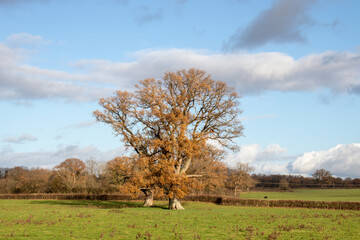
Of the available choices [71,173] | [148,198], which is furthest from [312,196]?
[71,173]

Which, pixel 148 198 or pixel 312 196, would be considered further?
pixel 312 196

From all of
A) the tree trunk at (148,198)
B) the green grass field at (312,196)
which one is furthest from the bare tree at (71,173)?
the green grass field at (312,196)

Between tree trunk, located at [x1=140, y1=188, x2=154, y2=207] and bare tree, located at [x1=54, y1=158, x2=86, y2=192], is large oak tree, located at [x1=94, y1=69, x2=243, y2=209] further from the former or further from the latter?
bare tree, located at [x1=54, y1=158, x2=86, y2=192]

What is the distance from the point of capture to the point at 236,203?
54.0 metres

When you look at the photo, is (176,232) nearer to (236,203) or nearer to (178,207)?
(178,207)

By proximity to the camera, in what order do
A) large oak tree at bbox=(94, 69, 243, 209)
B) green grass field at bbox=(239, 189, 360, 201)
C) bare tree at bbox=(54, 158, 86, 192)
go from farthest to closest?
bare tree at bbox=(54, 158, 86, 192), green grass field at bbox=(239, 189, 360, 201), large oak tree at bbox=(94, 69, 243, 209)

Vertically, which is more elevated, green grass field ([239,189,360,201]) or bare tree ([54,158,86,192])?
bare tree ([54,158,86,192])

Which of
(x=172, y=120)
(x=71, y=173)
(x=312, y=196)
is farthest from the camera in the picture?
(x=71, y=173)

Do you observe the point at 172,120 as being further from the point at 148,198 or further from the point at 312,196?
the point at 312,196

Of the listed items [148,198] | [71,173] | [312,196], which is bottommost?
[312,196]

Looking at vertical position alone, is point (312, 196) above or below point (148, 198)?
below

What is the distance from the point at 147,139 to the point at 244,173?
154 ft

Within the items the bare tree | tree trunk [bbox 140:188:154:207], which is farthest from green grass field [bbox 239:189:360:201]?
the bare tree

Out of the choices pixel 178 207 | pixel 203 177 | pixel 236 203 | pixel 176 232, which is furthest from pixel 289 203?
pixel 176 232
